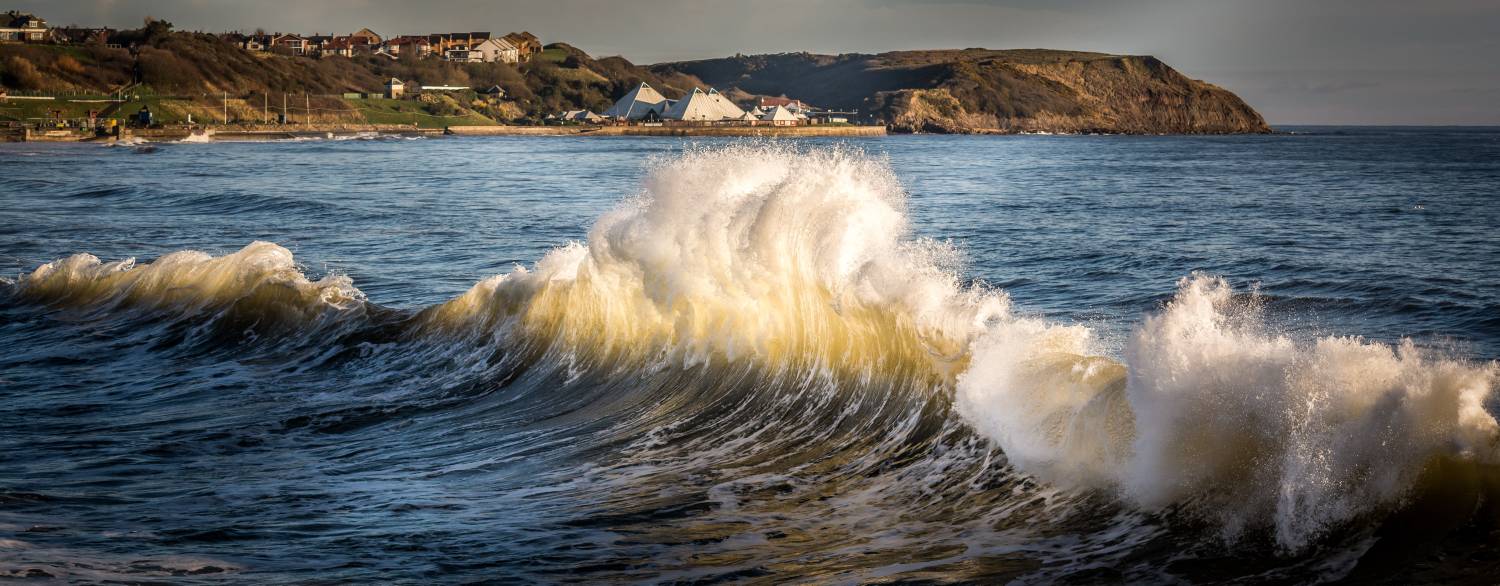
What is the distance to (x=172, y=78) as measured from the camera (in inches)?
5133

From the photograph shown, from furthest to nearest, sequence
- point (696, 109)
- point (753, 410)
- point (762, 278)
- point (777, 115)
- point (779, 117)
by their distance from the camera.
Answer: point (777, 115)
point (779, 117)
point (696, 109)
point (762, 278)
point (753, 410)

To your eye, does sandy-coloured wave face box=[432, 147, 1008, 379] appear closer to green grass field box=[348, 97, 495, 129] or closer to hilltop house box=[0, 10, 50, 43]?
green grass field box=[348, 97, 495, 129]

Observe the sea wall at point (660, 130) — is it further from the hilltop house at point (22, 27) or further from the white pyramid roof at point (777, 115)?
the hilltop house at point (22, 27)

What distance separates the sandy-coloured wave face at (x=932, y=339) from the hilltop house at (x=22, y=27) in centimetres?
16148

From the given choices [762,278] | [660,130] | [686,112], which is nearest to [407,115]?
[660,130]

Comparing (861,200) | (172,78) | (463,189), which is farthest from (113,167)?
(172,78)

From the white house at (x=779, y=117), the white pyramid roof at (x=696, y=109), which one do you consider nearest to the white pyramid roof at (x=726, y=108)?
the white pyramid roof at (x=696, y=109)

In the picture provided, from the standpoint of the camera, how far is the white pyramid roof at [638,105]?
17950cm

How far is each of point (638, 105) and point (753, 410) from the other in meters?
173

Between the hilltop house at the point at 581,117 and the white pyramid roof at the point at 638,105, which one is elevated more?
the white pyramid roof at the point at 638,105

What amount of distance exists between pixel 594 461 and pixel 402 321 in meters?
6.53

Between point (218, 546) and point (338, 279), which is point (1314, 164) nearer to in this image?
point (338, 279)

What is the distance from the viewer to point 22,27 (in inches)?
6171

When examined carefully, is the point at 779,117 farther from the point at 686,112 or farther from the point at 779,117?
the point at 686,112
